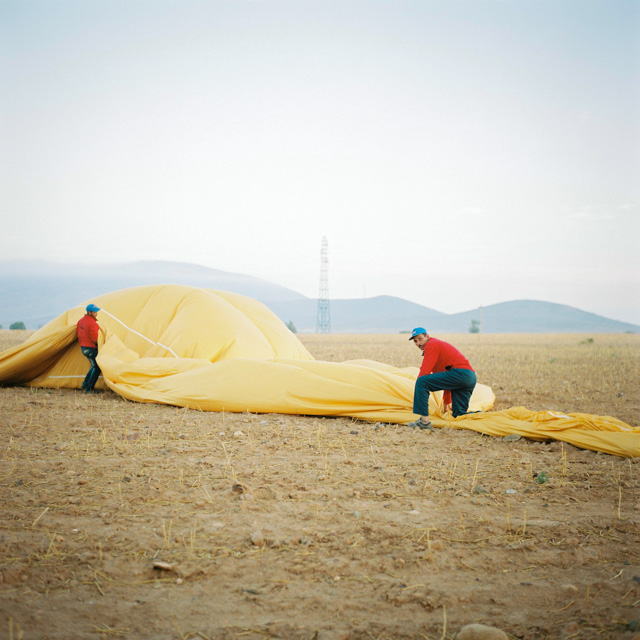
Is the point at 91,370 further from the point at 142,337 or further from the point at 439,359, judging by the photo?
the point at 439,359

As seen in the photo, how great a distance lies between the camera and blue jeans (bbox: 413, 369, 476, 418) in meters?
6.53

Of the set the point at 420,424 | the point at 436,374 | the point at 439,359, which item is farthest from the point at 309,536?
the point at 439,359

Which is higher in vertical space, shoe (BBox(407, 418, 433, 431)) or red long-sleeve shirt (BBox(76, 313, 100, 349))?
red long-sleeve shirt (BBox(76, 313, 100, 349))

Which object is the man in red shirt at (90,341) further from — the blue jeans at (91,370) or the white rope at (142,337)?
the white rope at (142,337)

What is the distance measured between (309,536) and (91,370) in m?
6.68

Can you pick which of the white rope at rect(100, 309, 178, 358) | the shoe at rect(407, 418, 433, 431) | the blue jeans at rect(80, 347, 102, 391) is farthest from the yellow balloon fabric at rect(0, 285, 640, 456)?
the blue jeans at rect(80, 347, 102, 391)

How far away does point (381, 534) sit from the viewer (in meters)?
3.37

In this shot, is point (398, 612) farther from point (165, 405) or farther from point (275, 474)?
point (165, 405)

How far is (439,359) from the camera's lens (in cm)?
665

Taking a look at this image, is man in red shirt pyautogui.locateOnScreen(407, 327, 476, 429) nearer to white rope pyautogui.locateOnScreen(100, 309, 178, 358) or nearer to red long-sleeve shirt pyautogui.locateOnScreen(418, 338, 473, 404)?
red long-sleeve shirt pyautogui.locateOnScreen(418, 338, 473, 404)

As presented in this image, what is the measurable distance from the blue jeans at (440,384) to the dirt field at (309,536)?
717 millimetres

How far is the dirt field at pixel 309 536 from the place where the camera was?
2488 millimetres

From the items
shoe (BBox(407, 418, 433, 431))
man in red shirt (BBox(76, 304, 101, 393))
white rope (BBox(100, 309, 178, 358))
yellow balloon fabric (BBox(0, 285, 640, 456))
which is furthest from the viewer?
white rope (BBox(100, 309, 178, 358))

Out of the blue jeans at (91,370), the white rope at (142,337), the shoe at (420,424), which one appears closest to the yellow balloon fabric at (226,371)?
the white rope at (142,337)
